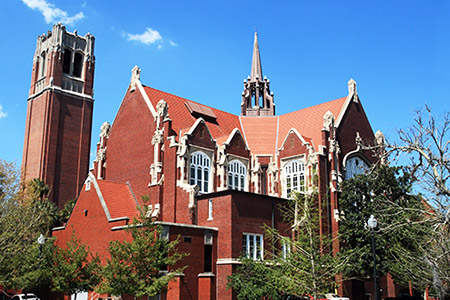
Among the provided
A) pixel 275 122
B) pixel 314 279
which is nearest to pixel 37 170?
pixel 275 122

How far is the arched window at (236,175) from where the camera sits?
42.8 meters

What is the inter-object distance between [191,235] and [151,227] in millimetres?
6163

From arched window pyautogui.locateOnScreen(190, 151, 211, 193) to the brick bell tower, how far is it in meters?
30.1

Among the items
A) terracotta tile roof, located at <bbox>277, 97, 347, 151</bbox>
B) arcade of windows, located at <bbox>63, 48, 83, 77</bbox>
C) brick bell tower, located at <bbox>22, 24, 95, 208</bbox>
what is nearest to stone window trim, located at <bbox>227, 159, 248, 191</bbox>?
terracotta tile roof, located at <bbox>277, 97, 347, 151</bbox>

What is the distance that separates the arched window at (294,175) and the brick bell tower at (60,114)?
33.2m

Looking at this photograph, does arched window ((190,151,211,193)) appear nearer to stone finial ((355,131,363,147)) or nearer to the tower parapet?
stone finial ((355,131,363,147))

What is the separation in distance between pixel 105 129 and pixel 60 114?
2402cm

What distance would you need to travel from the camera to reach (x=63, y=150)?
6619 centimetres

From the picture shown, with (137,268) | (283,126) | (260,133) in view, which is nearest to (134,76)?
(260,133)

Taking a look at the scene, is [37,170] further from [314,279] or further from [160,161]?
[314,279]

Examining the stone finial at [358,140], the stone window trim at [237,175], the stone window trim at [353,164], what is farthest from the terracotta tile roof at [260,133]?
the stone finial at [358,140]

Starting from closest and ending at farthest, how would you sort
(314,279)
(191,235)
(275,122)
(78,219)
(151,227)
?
1. (314,279)
2. (151,227)
3. (191,235)
4. (78,219)
5. (275,122)

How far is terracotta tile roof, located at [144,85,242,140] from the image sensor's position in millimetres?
42625

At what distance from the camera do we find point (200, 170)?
4047 cm
